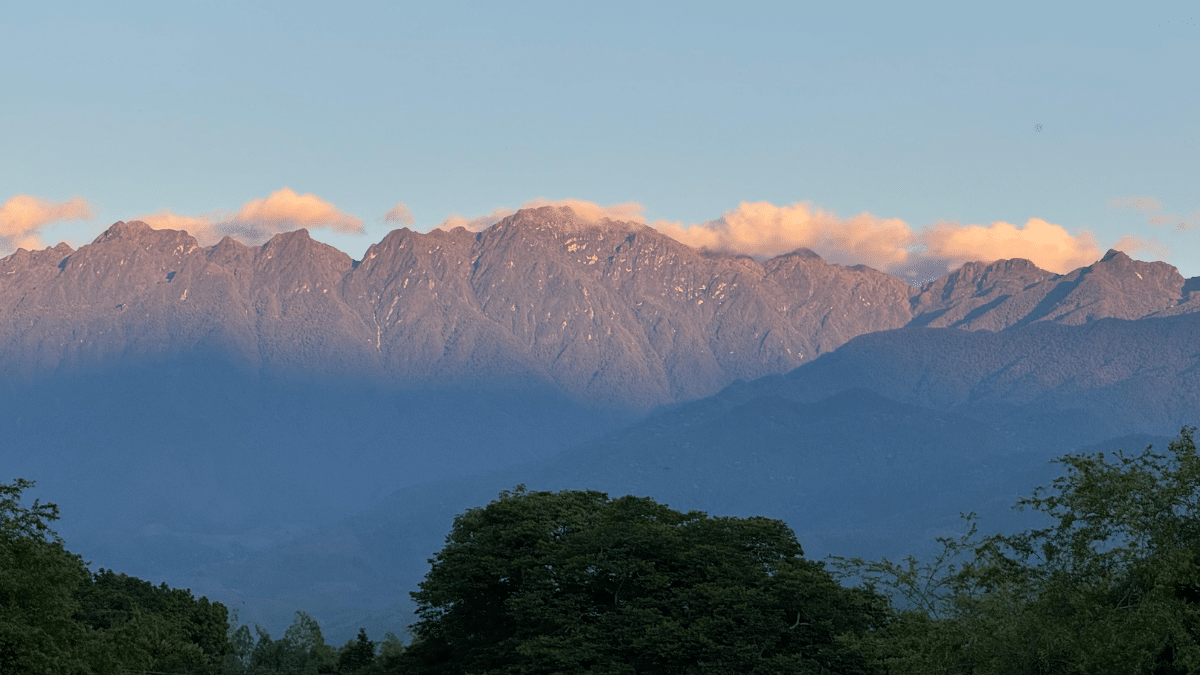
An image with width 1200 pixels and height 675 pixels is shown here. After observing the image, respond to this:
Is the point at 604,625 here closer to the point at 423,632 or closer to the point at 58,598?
the point at 423,632

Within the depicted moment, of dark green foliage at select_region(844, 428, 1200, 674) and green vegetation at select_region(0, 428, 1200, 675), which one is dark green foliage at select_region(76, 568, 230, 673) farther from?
dark green foliage at select_region(844, 428, 1200, 674)

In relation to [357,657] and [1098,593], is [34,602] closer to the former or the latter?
[1098,593]

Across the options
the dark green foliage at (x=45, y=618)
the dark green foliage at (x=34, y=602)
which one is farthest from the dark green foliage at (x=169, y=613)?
the dark green foliage at (x=34, y=602)

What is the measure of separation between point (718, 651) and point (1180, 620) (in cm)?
3488

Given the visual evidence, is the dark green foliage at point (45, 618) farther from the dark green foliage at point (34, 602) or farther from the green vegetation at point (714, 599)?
the green vegetation at point (714, 599)

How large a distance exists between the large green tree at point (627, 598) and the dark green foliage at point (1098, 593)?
52.5ft

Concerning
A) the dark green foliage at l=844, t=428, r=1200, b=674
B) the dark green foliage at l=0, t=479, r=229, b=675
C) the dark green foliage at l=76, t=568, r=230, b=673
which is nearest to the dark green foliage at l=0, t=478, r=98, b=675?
the dark green foliage at l=0, t=479, r=229, b=675

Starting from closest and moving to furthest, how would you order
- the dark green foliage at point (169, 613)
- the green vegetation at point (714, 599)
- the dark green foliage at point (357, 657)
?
1. the green vegetation at point (714, 599)
2. the dark green foliage at point (169, 613)
3. the dark green foliage at point (357, 657)

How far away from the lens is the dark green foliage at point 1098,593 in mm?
47781

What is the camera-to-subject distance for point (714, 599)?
3243 inches

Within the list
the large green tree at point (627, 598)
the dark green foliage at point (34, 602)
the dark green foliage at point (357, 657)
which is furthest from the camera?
the dark green foliage at point (357, 657)

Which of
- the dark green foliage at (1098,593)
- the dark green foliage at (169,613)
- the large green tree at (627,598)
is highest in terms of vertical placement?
the dark green foliage at (169,613)

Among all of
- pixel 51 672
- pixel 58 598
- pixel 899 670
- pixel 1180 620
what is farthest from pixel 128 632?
pixel 1180 620

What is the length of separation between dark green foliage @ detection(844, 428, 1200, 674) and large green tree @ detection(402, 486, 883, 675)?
1602 cm
